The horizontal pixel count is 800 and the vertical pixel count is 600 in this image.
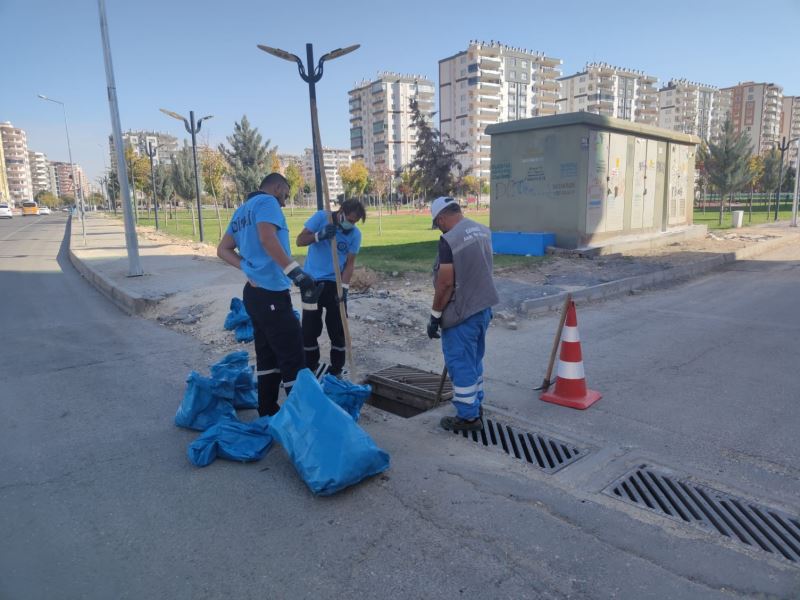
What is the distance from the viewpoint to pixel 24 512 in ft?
10.2

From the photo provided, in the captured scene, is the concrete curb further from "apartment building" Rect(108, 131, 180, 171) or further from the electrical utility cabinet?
"apartment building" Rect(108, 131, 180, 171)

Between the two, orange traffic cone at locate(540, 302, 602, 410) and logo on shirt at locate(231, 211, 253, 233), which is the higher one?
logo on shirt at locate(231, 211, 253, 233)

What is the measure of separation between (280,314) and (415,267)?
8.07 m

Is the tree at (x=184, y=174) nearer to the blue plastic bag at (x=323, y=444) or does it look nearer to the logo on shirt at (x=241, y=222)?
the logo on shirt at (x=241, y=222)

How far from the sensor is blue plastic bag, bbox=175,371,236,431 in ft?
13.8

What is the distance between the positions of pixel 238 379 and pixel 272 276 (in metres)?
1.08

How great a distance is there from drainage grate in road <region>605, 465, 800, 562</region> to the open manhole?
1.84 m

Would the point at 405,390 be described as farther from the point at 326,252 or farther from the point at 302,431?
the point at 302,431

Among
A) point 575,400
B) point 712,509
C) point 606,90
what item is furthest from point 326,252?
point 606,90

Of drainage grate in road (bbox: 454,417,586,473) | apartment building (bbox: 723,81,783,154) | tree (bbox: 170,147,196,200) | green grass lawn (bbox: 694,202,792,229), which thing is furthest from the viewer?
apartment building (bbox: 723,81,783,154)

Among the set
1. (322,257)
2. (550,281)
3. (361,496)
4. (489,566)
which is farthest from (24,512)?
(550,281)

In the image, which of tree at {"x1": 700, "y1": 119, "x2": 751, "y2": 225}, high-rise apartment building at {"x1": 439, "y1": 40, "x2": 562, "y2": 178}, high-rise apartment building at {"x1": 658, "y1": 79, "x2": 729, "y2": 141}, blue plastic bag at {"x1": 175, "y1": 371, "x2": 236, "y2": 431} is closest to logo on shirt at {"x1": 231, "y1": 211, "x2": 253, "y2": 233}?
blue plastic bag at {"x1": 175, "y1": 371, "x2": 236, "y2": 431}

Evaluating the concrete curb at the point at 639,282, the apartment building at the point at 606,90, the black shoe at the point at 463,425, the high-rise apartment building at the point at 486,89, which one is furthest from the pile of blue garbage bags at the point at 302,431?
the apartment building at the point at 606,90

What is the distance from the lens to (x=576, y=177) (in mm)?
13695
